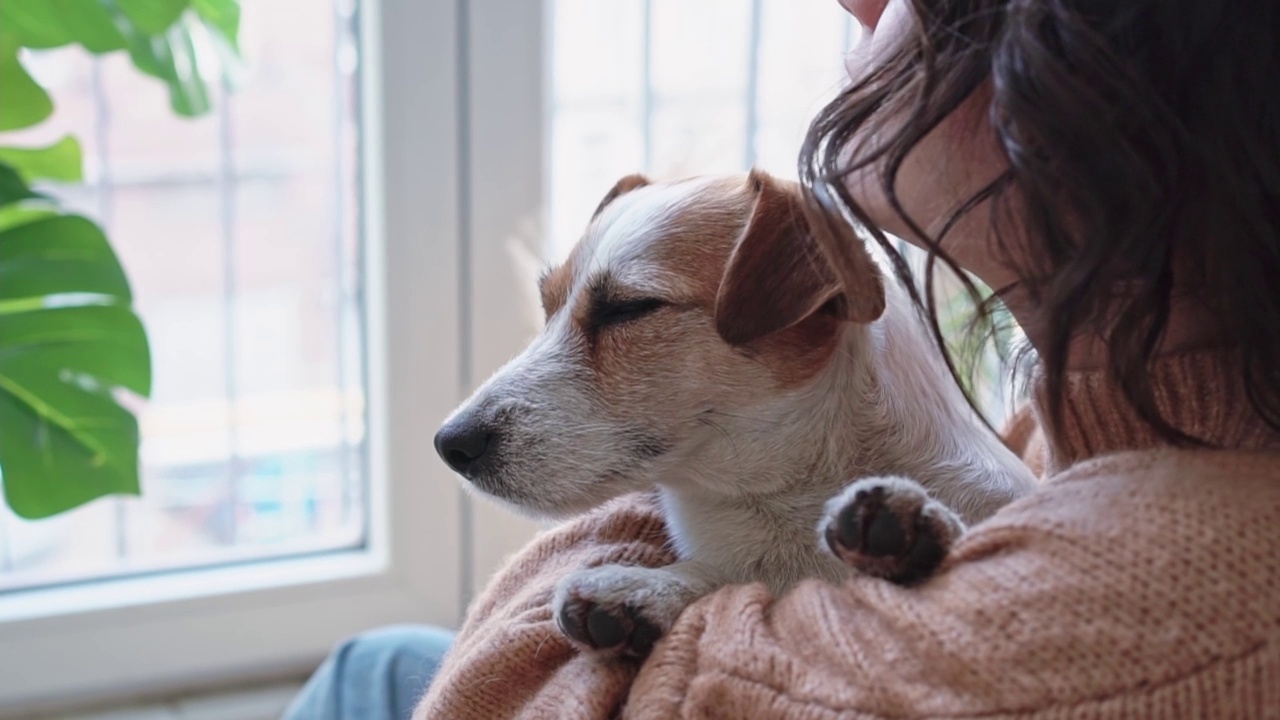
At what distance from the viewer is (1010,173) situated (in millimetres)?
696

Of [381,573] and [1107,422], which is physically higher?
[1107,422]

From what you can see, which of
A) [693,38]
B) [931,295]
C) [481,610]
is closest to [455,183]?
[693,38]

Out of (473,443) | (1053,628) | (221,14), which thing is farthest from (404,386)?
(1053,628)

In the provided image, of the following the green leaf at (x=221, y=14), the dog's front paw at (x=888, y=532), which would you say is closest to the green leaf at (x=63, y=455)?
the green leaf at (x=221, y=14)

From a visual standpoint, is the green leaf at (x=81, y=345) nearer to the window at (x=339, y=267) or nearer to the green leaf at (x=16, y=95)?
the green leaf at (x=16, y=95)

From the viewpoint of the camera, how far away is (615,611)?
0.77 metres

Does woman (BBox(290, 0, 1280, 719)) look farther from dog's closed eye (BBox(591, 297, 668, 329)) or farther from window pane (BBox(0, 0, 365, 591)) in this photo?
window pane (BBox(0, 0, 365, 591))

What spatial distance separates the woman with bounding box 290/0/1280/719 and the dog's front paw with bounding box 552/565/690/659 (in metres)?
0.03

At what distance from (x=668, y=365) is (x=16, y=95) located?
0.81 m

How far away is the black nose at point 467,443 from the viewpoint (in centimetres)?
94

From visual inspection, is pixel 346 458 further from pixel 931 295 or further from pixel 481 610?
pixel 931 295

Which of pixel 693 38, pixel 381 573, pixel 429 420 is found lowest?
pixel 381 573

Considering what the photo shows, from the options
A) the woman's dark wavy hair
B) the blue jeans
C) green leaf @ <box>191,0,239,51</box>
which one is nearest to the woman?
the woman's dark wavy hair

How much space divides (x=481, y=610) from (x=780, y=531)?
26 cm
